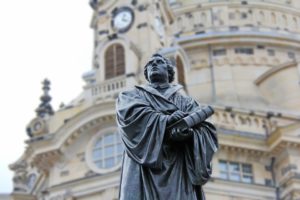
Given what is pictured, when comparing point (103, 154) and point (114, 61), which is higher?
point (114, 61)

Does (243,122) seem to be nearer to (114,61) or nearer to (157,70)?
(114,61)

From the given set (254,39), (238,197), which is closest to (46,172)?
(238,197)

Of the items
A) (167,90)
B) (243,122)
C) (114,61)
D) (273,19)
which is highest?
(273,19)

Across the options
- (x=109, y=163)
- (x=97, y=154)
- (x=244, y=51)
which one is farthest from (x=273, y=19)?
(x=109, y=163)

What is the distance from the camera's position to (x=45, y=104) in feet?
119

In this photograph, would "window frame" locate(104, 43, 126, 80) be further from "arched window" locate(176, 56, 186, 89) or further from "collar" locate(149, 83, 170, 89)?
"collar" locate(149, 83, 170, 89)

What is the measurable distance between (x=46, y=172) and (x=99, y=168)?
3.21 m

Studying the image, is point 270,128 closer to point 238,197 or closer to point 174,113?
point 238,197

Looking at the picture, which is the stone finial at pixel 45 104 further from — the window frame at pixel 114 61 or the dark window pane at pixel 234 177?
the dark window pane at pixel 234 177

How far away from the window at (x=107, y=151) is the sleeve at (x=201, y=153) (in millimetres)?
23835

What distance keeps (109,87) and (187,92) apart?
15.4 feet

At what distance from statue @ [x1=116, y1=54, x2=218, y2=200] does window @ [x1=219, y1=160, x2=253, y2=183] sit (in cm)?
2449

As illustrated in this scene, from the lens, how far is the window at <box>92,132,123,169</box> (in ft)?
100

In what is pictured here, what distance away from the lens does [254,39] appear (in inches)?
1756
